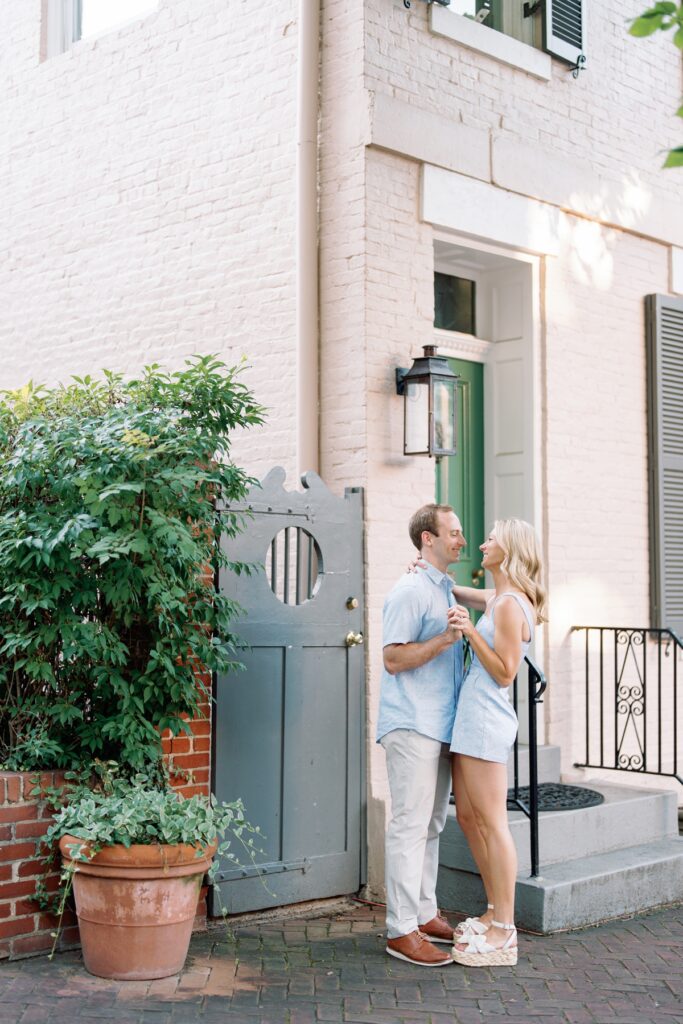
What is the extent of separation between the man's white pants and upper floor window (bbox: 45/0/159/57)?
222 inches

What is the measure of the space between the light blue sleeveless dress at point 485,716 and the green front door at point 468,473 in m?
2.09

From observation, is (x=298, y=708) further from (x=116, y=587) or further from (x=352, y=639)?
(x=116, y=587)

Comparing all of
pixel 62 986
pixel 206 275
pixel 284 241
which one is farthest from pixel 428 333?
pixel 62 986

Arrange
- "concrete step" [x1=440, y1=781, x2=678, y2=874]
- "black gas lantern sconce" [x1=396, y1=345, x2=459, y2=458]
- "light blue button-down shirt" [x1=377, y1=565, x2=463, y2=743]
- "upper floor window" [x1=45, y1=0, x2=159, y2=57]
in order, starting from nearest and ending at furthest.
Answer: "light blue button-down shirt" [x1=377, y1=565, x2=463, y2=743]
"concrete step" [x1=440, y1=781, x2=678, y2=874]
"black gas lantern sconce" [x1=396, y1=345, x2=459, y2=458]
"upper floor window" [x1=45, y1=0, x2=159, y2=57]

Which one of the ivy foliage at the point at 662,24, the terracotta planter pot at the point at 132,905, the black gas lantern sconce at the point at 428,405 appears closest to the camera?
the ivy foliage at the point at 662,24

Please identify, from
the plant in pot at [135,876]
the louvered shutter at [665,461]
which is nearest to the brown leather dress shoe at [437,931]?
the plant in pot at [135,876]

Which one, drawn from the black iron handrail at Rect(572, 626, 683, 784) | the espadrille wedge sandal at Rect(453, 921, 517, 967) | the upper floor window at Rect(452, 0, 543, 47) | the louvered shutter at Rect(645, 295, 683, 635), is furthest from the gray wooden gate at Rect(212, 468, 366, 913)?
the upper floor window at Rect(452, 0, 543, 47)

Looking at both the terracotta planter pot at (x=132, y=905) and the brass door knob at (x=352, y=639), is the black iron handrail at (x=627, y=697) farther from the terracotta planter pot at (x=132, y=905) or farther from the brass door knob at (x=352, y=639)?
the terracotta planter pot at (x=132, y=905)

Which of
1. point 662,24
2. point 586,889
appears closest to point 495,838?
point 586,889

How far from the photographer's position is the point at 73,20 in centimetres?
855

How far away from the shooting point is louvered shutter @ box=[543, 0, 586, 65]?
23.5ft

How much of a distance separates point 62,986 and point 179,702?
44.7 inches

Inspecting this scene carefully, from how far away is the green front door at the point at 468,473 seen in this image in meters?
7.02

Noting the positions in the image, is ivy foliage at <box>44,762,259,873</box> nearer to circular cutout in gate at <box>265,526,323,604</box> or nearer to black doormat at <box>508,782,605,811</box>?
circular cutout in gate at <box>265,526,323,604</box>
